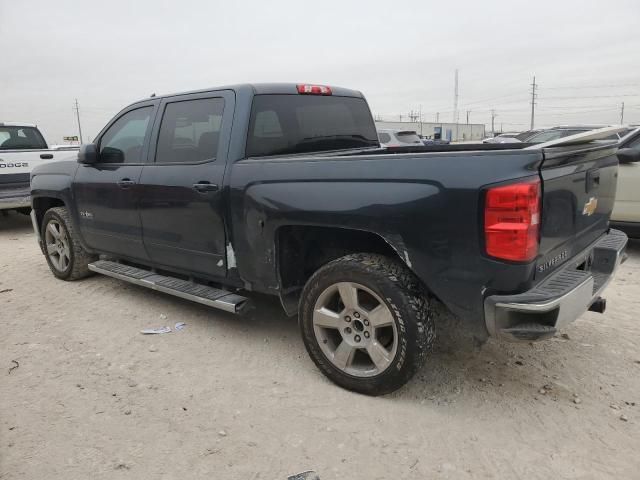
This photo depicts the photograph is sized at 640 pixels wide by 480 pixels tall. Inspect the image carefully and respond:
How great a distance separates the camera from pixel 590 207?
10.1 feet

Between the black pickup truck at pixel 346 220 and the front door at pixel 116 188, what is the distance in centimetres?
2

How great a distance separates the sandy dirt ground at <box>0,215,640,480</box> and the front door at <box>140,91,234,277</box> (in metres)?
0.70

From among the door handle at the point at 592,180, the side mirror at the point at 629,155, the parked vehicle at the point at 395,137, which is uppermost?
the door handle at the point at 592,180

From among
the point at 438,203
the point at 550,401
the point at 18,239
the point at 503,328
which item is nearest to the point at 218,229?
the point at 438,203

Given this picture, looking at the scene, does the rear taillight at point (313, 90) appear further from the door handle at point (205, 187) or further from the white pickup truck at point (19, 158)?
the white pickup truck at point (19, 158)

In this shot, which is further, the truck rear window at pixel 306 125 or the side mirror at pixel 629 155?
the side mirror at pixel 629 155

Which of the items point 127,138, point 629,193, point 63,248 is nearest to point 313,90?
point 127,138

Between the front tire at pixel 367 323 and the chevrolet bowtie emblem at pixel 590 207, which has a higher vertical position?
the chevrolet bowtie emblem at pixel 590 207

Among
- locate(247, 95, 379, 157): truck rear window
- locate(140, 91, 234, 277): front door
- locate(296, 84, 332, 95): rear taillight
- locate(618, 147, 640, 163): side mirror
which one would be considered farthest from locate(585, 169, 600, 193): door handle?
locate(618, 147, 640, 163): side mirror

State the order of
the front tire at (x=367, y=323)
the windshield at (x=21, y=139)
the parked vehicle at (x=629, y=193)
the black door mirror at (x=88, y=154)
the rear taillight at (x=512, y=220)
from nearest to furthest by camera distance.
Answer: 1. the rear taillight at (x=512, y=220)
2. the front tire at (x=367, y=323)
3. the black door mirror at (x=88, y=154)
4. the parked vehicle at (x=629, y=193)
5. the windshield at (x=21, y=139)

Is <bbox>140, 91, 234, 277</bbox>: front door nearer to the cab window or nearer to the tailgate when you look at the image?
the cab window

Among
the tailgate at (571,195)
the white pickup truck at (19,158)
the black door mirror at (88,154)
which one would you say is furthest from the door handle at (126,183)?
the white pickup truck at (19,158)

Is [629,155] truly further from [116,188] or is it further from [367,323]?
[116,188]

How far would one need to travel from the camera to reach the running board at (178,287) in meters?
3.63
